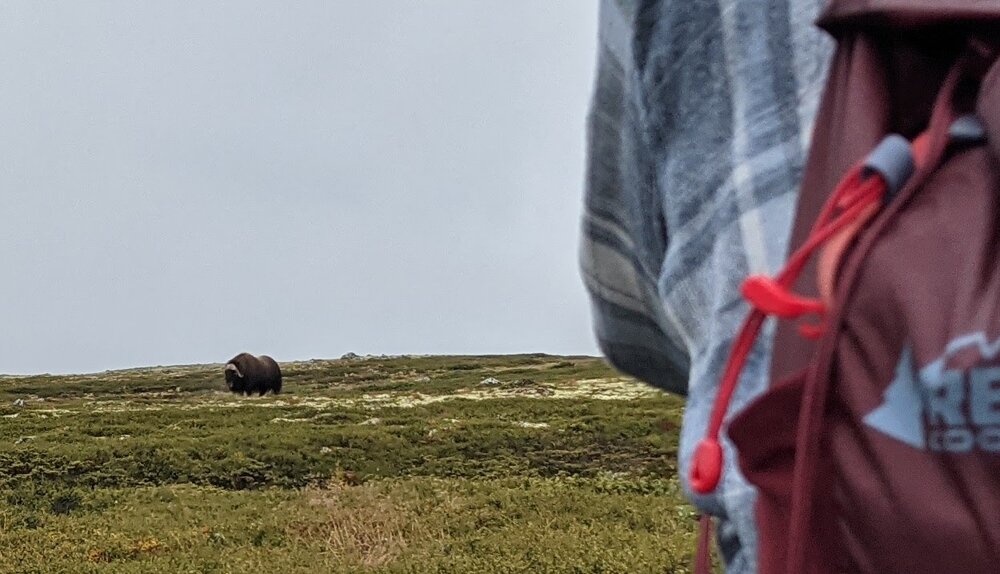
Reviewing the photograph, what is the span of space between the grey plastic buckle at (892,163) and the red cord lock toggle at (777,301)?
0.44ft

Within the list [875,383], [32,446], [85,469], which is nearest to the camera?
[875,383]

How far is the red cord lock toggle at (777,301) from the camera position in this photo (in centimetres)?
110

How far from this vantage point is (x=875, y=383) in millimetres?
1045

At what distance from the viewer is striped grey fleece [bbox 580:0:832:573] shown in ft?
4.75

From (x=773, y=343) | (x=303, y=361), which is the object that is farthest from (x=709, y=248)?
(x=303, y=361)

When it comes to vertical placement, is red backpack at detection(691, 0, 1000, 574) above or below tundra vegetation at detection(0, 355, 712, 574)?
above

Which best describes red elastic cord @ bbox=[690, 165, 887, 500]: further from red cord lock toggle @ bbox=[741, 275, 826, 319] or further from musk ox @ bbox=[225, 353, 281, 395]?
musk ox @ bbox=[225, 353, 281, 395]

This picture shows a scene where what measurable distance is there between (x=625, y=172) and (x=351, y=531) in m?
13.4

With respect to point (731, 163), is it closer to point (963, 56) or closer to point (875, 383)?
point (963, 56)

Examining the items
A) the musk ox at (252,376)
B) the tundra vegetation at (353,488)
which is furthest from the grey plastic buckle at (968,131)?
the musk ox at (252,376)

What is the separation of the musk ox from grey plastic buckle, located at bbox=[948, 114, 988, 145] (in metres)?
58.6

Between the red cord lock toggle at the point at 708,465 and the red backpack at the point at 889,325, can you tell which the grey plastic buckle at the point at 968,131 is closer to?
the red backpack at the point at 889,325

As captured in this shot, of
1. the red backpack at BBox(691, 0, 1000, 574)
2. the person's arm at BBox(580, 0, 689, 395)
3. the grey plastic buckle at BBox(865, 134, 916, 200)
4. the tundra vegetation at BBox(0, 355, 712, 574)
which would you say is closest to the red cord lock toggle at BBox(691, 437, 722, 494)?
the red backpack at BBox(691, 0, 1000, 574)

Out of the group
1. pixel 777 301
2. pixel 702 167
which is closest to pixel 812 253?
pixel 777 301
